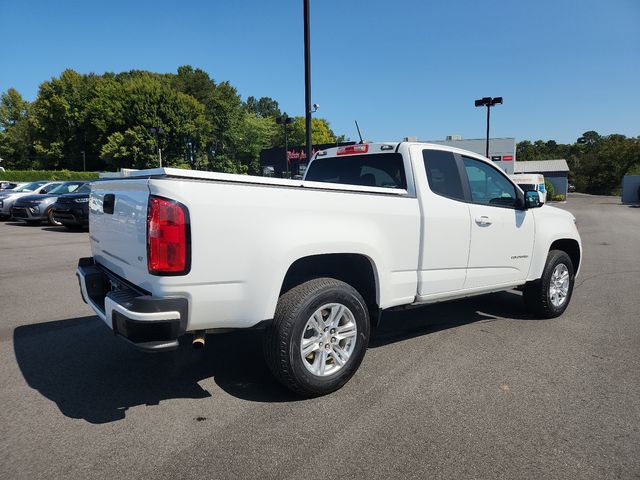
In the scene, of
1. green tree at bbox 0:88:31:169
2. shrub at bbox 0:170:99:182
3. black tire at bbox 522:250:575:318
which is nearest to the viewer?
black tire at bbox 522:250:575:318

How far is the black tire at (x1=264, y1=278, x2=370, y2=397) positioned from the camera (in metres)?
3.12

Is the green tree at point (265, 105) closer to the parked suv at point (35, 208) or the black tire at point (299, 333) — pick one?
the parked suv at point (35, 208)

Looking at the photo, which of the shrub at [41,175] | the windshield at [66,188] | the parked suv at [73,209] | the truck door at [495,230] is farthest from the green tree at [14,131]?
the truck door at [495,230]

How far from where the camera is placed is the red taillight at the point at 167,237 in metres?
2.71

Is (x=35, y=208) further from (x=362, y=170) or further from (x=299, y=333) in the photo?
(x=299, y=333)

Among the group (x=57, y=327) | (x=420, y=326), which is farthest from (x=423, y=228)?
(x=57, y=327)

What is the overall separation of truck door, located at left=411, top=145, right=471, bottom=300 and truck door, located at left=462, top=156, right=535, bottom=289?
0.53ft

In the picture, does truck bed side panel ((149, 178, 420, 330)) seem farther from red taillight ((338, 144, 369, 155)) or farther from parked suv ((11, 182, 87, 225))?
parked suv ((11, 182, 87, 225))

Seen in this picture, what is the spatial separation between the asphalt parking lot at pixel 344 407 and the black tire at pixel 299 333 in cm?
14

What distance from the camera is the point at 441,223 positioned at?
4098mm

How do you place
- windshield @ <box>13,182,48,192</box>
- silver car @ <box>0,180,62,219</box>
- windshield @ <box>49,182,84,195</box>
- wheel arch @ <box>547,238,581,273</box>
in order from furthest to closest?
windshield @ <box>13,182,48,192</box>
silver car @ <box>0,180,62,219</box>
windshield @ <box>49,182,84,195</box>
wheel arch @ <box>547,238,581,273</box>

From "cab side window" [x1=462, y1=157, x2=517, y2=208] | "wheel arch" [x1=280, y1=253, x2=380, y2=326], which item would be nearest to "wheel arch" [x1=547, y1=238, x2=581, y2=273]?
"cab side window" [x1=462, y1=157, x2=517, y2=208]

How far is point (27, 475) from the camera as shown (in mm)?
2426

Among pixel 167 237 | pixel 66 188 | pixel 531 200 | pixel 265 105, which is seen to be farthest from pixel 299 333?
pixel 265 105
